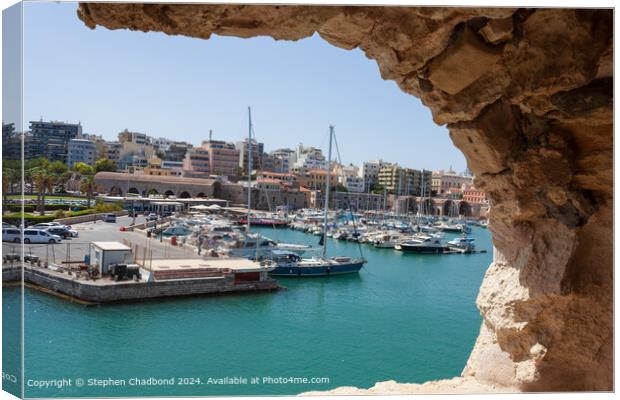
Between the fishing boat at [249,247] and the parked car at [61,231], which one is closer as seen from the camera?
the parked car at [61,231]

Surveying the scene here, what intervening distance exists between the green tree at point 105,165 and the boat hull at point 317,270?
5.62 metres

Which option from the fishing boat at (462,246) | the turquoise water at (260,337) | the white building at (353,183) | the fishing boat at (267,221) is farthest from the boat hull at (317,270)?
the white building at (353,183)

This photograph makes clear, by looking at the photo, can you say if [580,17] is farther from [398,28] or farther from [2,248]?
[2,248]

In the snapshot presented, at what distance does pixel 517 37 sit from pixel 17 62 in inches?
111

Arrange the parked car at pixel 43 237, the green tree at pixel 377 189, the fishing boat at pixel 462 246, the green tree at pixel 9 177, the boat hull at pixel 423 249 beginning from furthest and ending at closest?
the green tree at pixel 377 189, the fishing boat at pixel 462 246, the boat hull at pixel 423 249, the parked car at pixel 43 237, the green tree at pixel 9 177

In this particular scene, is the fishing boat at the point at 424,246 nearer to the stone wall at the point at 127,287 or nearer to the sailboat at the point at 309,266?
the sailboat at the point at 309,266

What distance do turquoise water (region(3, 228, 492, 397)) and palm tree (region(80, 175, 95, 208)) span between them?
9.76ft

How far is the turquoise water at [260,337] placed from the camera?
764 centimetres

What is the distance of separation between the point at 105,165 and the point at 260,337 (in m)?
10.4

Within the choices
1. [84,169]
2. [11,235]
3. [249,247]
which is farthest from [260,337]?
[84,169]

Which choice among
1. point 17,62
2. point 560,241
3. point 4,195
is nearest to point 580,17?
point 560,241

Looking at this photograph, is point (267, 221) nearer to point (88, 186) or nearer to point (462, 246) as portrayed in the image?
point (462, 246)

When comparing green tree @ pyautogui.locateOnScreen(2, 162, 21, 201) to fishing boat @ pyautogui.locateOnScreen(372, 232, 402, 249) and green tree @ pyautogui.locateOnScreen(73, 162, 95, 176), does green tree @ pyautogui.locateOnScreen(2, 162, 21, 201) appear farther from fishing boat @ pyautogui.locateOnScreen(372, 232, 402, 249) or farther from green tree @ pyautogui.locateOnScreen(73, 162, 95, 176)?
fishing boat @ pyautogui.locateOnScreen(372, 232, 402, 249)

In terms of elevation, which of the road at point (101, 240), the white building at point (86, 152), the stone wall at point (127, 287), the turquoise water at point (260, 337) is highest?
the white building at point (86, 152)
